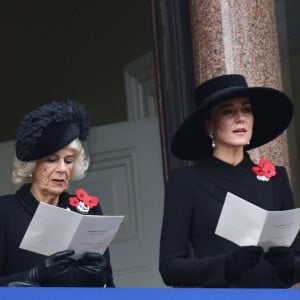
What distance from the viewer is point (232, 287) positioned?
173 inches

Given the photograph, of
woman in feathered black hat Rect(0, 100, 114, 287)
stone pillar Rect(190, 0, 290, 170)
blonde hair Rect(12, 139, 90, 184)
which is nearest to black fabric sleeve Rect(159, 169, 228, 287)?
woman in feathered black hat Rect(0, 100, 114, 287)

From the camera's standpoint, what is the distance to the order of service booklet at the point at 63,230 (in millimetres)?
4348

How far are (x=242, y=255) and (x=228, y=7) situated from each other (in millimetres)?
1982

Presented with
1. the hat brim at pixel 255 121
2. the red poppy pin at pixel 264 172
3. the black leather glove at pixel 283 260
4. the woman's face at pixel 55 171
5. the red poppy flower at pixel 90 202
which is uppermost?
the hat brim at pixel 255 121

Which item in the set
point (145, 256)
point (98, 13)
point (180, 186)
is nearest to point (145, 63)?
point (98, 13)

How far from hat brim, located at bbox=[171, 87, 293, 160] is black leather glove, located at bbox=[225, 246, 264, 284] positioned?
0.54 meters

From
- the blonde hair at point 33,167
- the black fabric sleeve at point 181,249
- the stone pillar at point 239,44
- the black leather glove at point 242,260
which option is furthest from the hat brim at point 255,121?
the stone pillar at point 239,44

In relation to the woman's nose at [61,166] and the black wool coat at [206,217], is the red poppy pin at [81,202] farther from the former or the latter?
the black wool coat at [206,217]

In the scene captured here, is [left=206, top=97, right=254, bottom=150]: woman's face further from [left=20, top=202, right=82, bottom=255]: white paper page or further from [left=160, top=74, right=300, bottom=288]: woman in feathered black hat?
[left=20, top=202, right=82, bottom=255]: white paper page

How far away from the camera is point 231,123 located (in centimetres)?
463

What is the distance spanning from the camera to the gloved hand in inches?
174

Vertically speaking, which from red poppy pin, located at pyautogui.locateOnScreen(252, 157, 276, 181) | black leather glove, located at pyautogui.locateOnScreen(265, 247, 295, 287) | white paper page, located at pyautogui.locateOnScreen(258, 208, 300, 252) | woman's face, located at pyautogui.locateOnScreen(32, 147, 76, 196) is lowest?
black leather glove, located at pyautogui.locateOnScreen(265, 247, 295, 287)

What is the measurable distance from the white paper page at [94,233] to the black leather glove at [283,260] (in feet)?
1.67

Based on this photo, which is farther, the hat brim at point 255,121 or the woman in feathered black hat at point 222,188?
the hat brim at point 255,121
